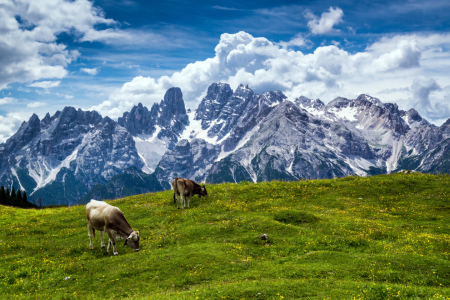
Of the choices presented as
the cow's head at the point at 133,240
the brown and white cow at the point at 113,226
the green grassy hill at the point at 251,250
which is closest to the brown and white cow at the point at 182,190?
the green grassy hill at the point at 251,250

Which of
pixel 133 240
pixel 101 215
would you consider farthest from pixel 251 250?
pixel 101 215

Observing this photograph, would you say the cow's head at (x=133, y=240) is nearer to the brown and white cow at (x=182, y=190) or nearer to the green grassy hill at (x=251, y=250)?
the green grassy hill at (x=251, y=250)

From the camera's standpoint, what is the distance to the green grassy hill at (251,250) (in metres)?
17.6

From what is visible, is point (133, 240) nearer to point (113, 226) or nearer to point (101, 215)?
point (113, 226)

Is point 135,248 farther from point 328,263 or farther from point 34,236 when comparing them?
point 328,263

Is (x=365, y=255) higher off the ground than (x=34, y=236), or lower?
lower

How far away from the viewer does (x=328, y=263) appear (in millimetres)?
20938

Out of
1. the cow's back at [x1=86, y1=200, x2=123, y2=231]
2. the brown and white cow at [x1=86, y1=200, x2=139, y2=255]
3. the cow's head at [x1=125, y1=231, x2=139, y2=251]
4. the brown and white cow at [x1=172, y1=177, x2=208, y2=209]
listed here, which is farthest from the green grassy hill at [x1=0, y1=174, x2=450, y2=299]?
the cow's back at [x1=86, y1=200, x2=123, y2=231]

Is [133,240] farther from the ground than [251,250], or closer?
farther from the ground

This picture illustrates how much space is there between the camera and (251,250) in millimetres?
23734

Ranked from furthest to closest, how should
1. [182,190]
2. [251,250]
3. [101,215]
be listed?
1. [182,190]
2. [101,215]
3. [251,250]

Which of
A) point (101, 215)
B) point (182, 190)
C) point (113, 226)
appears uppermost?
point (182, 190)

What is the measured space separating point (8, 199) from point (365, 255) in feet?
355

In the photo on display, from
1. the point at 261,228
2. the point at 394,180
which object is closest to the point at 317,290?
the point at 261,228
